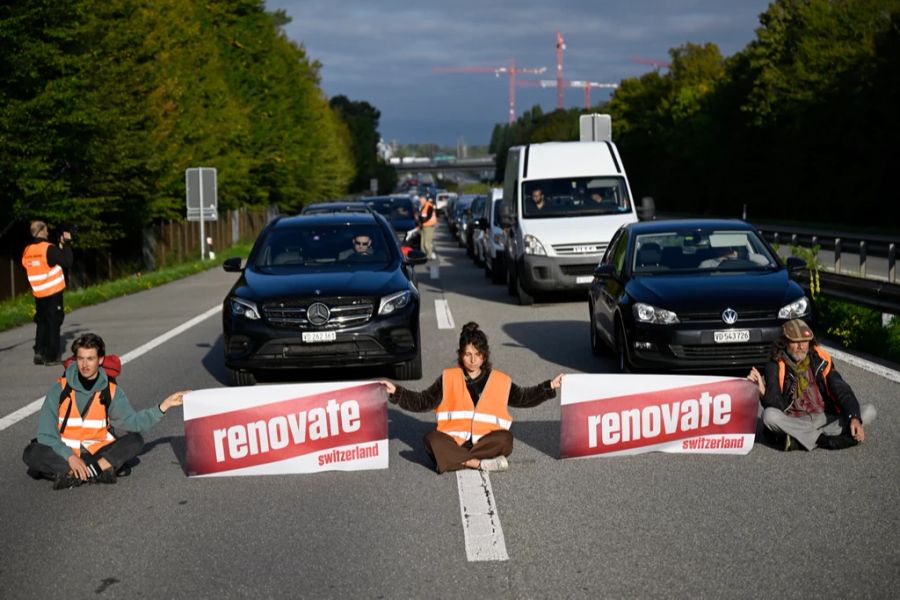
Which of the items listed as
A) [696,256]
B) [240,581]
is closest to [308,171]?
[696,256]

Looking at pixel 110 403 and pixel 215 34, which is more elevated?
pixel 215 34

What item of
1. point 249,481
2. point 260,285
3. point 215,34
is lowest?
point 249,481

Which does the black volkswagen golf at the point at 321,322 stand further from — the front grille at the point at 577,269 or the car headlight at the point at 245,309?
the front grille at the point at 577,269

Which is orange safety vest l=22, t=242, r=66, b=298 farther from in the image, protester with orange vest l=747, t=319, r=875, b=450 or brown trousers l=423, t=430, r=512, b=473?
protester with orange vest l=747, t=319, r=875, b=450

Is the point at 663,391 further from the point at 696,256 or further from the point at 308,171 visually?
the point at 308,171

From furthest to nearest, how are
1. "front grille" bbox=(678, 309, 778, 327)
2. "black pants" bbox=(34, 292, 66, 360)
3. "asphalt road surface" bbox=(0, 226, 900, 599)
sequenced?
"black pants" bbox=(34, 292, 66, 360) → "front grille" bbox=(678, 309, 778, 327) → "asphalt road surface" bbox=(0, 226, 900, 599)

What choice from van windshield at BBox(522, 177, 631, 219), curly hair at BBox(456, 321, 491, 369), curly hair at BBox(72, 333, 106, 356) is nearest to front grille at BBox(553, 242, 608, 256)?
van windshield at BBox(522, 177, 631, 219)

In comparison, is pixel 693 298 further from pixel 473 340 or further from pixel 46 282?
pixel 46 282

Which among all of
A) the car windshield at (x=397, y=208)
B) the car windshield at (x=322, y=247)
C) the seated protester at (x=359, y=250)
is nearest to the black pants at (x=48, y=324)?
the car windshield at (x=322, y=247)

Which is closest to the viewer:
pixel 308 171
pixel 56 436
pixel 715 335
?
pixel 56 436

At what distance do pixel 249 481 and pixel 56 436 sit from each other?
3.80 feet

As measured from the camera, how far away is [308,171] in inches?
3410

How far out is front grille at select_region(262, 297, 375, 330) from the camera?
11.9m

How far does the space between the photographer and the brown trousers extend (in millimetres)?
7112
